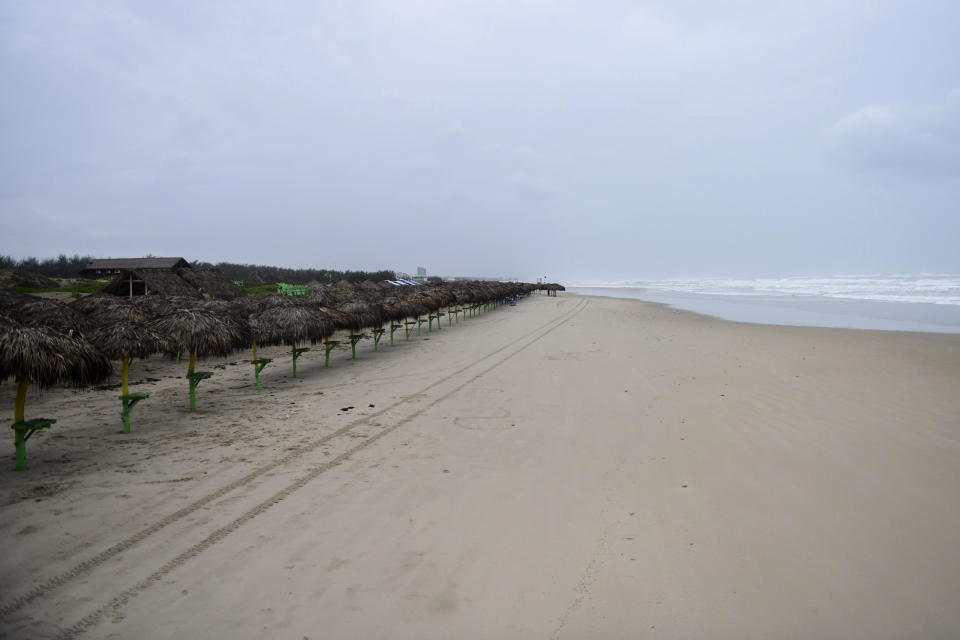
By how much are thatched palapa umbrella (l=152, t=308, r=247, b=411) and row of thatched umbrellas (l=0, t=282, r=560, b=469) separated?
0.6 inches

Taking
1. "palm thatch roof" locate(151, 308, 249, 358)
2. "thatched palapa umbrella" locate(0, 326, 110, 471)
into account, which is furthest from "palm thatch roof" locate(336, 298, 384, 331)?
"thatched palapa umbrella" locate(0, 326, 110, 471)

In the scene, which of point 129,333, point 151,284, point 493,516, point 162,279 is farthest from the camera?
point 162,279

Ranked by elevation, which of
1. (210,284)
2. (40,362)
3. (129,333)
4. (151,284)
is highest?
(210,284)

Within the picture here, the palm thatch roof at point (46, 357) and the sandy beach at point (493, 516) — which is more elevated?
the palm thatch roof at point (46, 357)

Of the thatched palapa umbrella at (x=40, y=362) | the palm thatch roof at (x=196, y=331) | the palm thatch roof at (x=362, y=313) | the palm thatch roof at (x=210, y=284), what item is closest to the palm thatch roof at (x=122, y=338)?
the palm thatch roof at (x=196, y=331)

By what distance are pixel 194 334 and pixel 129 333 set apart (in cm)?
117

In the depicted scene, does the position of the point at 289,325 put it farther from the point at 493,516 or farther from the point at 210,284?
the point at 210,284

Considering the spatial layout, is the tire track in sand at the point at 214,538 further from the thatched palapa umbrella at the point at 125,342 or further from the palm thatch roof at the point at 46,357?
the thatched palapa umbrella at the point at 125,342

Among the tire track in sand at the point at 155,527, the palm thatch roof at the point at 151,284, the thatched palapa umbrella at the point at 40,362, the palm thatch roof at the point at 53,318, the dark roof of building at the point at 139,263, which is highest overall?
the dark roof of building at the point at 139,263

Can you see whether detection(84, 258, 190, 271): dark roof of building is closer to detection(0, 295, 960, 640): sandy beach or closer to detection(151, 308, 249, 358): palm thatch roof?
detection(151, 308, 249, 358): palm thatch roof

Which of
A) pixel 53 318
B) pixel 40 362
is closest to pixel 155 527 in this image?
pixel 40 362

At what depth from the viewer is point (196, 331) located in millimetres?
7773

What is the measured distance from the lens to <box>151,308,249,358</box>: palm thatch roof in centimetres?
764

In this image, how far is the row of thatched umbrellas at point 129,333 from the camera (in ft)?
15.5
